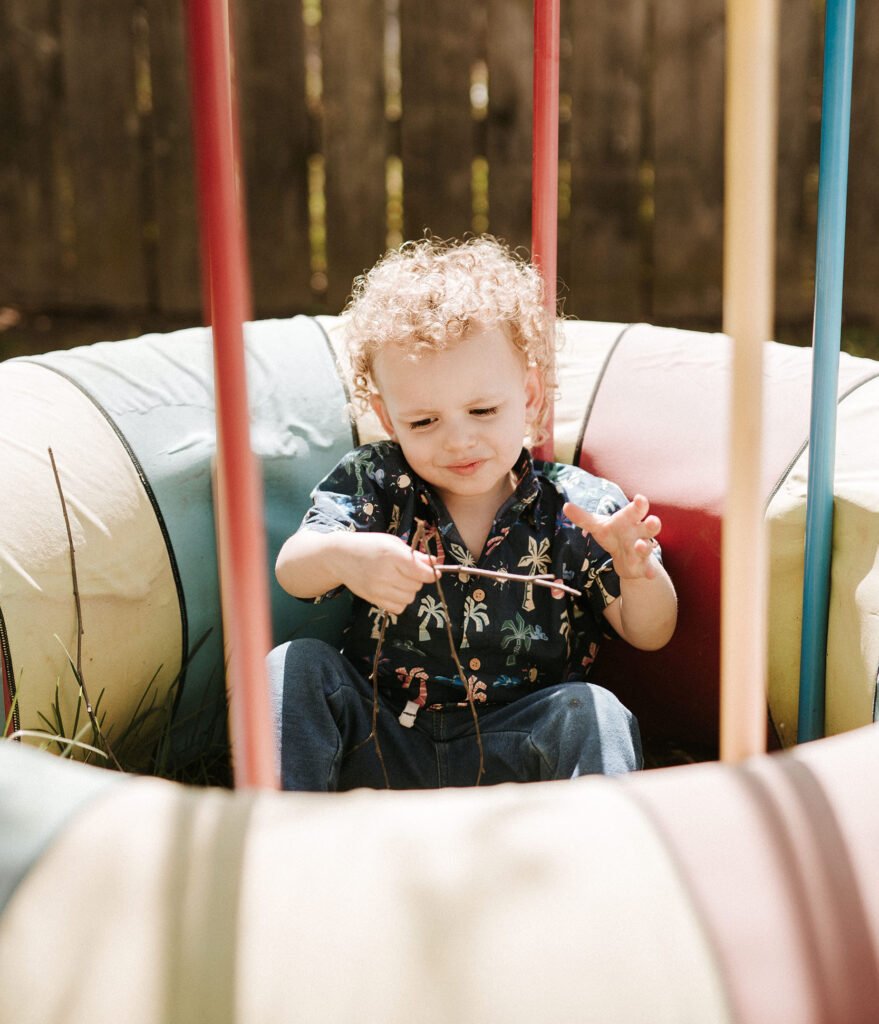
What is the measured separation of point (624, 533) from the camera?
1.02 metres

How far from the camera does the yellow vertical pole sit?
21.7 inches

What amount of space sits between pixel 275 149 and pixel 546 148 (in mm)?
1919

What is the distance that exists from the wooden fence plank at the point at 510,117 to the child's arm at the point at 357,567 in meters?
1.99

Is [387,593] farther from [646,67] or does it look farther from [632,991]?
[646,67]

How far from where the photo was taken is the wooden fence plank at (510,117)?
113 inches

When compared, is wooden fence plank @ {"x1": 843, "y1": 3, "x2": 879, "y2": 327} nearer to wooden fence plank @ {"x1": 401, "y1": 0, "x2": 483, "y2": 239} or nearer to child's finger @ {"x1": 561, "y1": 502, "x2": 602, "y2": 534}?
wooden fence plank @ {"x1": 401, "y1": 0, "x2": 483, "y2": 239}

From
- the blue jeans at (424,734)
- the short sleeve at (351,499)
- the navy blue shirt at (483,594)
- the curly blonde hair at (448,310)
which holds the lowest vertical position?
the blue jeans at (424,734)

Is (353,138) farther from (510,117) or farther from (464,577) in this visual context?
(464,577)

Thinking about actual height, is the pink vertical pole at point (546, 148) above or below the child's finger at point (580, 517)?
above

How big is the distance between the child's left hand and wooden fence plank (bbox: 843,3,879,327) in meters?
2.26

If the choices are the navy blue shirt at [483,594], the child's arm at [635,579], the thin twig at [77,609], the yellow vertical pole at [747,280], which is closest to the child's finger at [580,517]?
the child's arm at [635,579]

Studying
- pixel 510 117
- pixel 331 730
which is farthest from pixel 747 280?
pixel 510 117

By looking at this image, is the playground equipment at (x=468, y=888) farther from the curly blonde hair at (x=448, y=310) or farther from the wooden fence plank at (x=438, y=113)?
the wooden fence plank at (x=438, y=113)

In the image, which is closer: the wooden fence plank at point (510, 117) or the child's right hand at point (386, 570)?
the child's right hand at point (386, 570)
